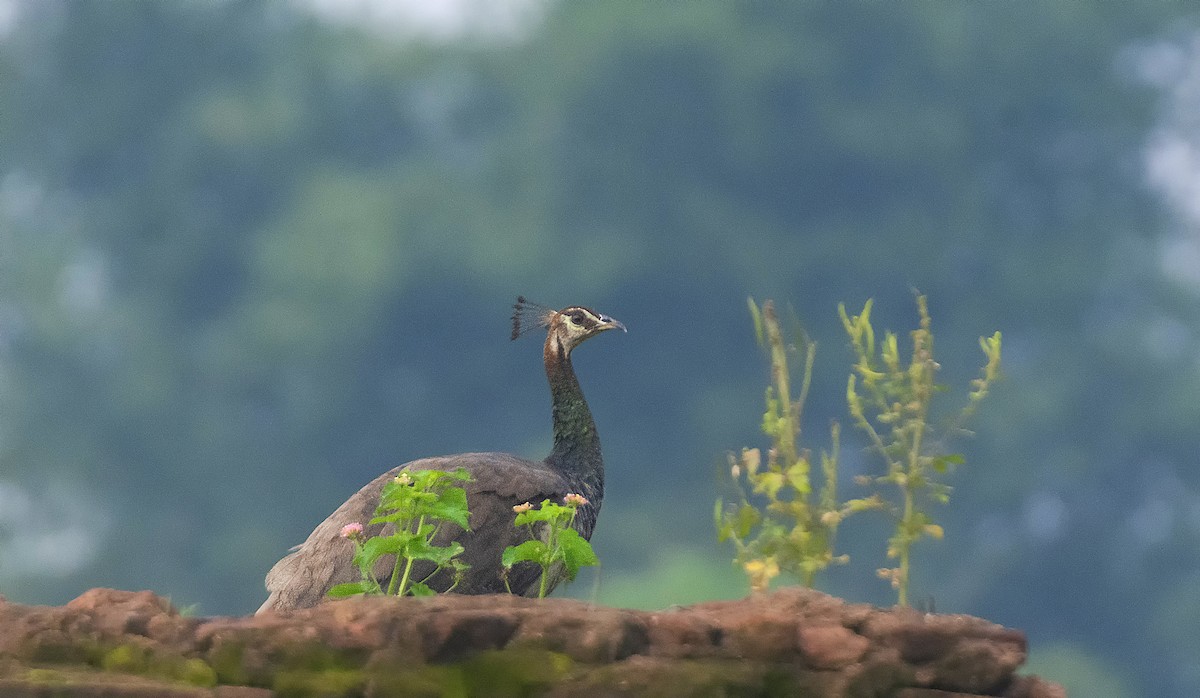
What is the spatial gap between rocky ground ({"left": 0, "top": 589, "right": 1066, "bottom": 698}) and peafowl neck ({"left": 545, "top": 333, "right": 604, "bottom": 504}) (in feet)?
13.4

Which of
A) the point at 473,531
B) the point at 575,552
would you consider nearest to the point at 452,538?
the point at 473,531

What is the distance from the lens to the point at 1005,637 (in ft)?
14.8

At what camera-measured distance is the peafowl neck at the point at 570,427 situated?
27.8 ft

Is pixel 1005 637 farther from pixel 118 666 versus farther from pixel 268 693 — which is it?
pixel 118 666

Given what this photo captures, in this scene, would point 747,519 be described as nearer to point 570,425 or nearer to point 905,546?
point 905,546

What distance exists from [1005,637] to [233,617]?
2522 mm

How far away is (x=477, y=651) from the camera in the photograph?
12.8 feet

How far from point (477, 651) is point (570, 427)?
4.74m

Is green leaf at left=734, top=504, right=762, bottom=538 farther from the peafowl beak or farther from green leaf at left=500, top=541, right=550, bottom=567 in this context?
the peafowl beak

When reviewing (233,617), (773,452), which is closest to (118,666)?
(233,617)

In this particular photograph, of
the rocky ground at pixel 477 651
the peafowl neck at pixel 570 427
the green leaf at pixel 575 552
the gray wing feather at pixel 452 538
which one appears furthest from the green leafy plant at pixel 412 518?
the peafowl neck at pixel 570 427

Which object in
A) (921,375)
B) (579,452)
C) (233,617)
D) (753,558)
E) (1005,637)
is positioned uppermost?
(579,452)

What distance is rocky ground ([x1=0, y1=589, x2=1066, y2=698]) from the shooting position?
3.89 meters

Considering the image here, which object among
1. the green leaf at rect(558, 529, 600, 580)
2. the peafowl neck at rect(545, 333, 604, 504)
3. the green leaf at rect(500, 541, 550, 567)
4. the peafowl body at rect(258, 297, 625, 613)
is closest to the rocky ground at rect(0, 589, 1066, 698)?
the green leaf at rect(500, 541, 550, 567)
